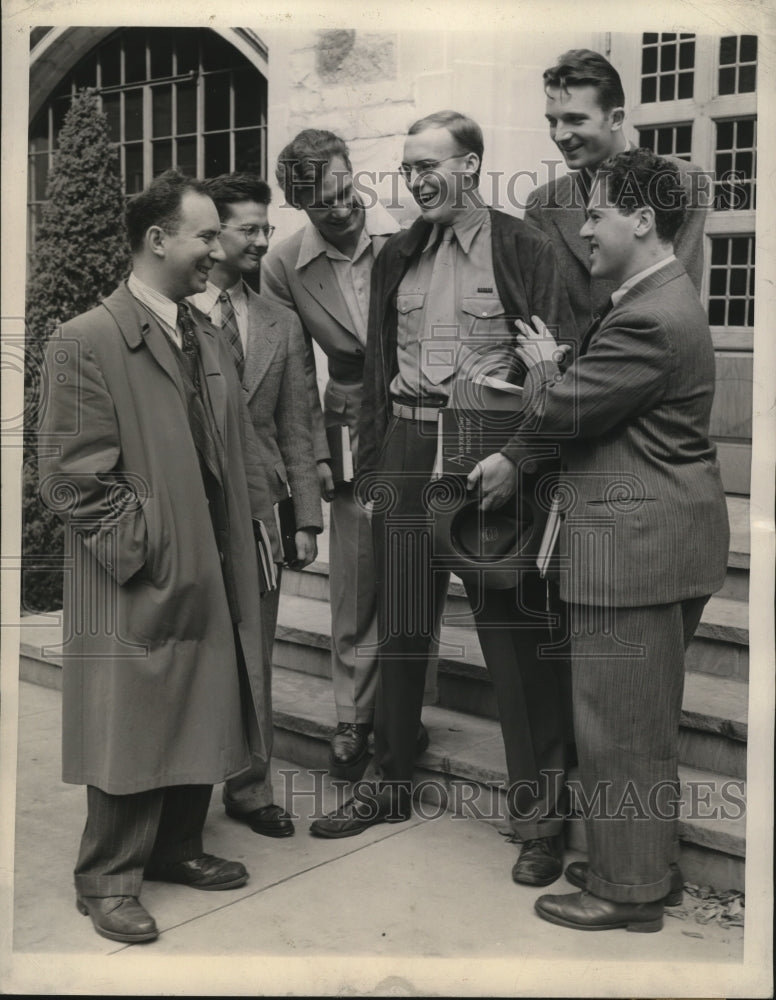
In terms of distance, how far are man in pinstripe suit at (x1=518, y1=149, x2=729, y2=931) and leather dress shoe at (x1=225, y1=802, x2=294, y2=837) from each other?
1.04m

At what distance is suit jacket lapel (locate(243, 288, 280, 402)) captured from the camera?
4.30 m

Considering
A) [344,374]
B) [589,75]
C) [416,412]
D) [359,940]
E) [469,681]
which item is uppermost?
[589,75]

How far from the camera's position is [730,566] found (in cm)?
471

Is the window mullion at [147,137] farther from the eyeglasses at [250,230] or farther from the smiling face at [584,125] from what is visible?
the smiling face at [584,125]

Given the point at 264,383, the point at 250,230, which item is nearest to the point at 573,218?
the point at 250,230

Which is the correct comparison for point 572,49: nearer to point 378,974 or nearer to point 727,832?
point 727,832

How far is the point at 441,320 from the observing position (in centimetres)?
412

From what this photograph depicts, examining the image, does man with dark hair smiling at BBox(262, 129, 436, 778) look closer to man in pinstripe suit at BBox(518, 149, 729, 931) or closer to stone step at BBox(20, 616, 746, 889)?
stone step at BBox(20, 616, 746, 889)

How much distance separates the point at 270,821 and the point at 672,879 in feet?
4.55

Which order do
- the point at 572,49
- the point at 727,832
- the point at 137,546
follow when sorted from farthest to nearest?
the point at 572,49 → the point at 727,832 → the point at 137,546

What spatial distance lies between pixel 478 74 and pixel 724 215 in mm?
1190

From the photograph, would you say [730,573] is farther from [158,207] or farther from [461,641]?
[158,207]

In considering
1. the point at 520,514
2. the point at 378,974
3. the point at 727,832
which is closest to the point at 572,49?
the point at 520,514

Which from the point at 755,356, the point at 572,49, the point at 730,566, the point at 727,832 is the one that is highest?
the point at 572,49
